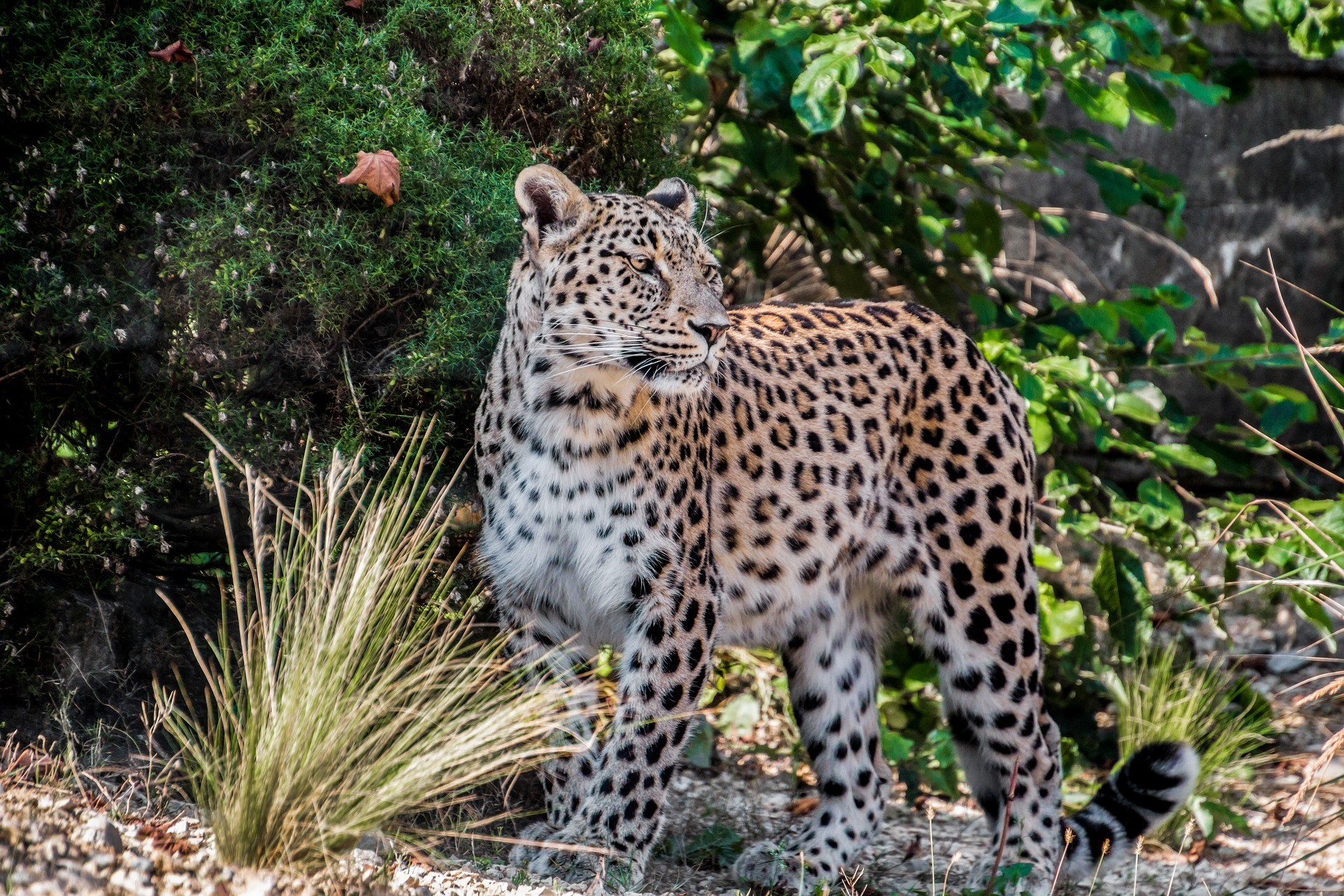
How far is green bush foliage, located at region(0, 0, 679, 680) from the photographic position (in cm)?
435

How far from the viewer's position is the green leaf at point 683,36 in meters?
4.67

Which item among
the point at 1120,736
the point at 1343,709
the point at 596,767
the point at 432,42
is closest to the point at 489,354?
the point at 432,42

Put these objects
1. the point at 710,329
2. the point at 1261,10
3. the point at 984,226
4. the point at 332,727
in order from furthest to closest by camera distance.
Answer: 1. the point at 984,226
2. the point at 1261,10
3. the point at 710,329
4. the point at 332,727

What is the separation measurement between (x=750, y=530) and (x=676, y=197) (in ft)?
4.06

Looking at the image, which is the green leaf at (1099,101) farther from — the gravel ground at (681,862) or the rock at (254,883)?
the rock at (254,883)

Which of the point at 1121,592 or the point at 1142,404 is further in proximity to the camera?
the point at 1121,592

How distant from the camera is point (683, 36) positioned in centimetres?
468

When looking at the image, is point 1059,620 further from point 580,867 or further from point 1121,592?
point 580,867

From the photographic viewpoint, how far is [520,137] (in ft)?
16.4

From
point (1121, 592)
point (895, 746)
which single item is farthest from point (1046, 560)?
point (895, 746)

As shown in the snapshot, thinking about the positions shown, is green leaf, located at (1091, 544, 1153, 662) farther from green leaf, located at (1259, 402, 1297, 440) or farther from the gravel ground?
the gravel ground

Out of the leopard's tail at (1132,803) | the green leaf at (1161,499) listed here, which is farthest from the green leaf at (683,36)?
the leopard's tail at (1132,803)

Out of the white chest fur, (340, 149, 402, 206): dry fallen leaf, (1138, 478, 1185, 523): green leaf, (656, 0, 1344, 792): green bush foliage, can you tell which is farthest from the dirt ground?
(340, 149, 402, 206): dry fallen leaf

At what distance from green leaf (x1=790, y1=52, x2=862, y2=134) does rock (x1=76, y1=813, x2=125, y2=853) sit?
316 centimetres
